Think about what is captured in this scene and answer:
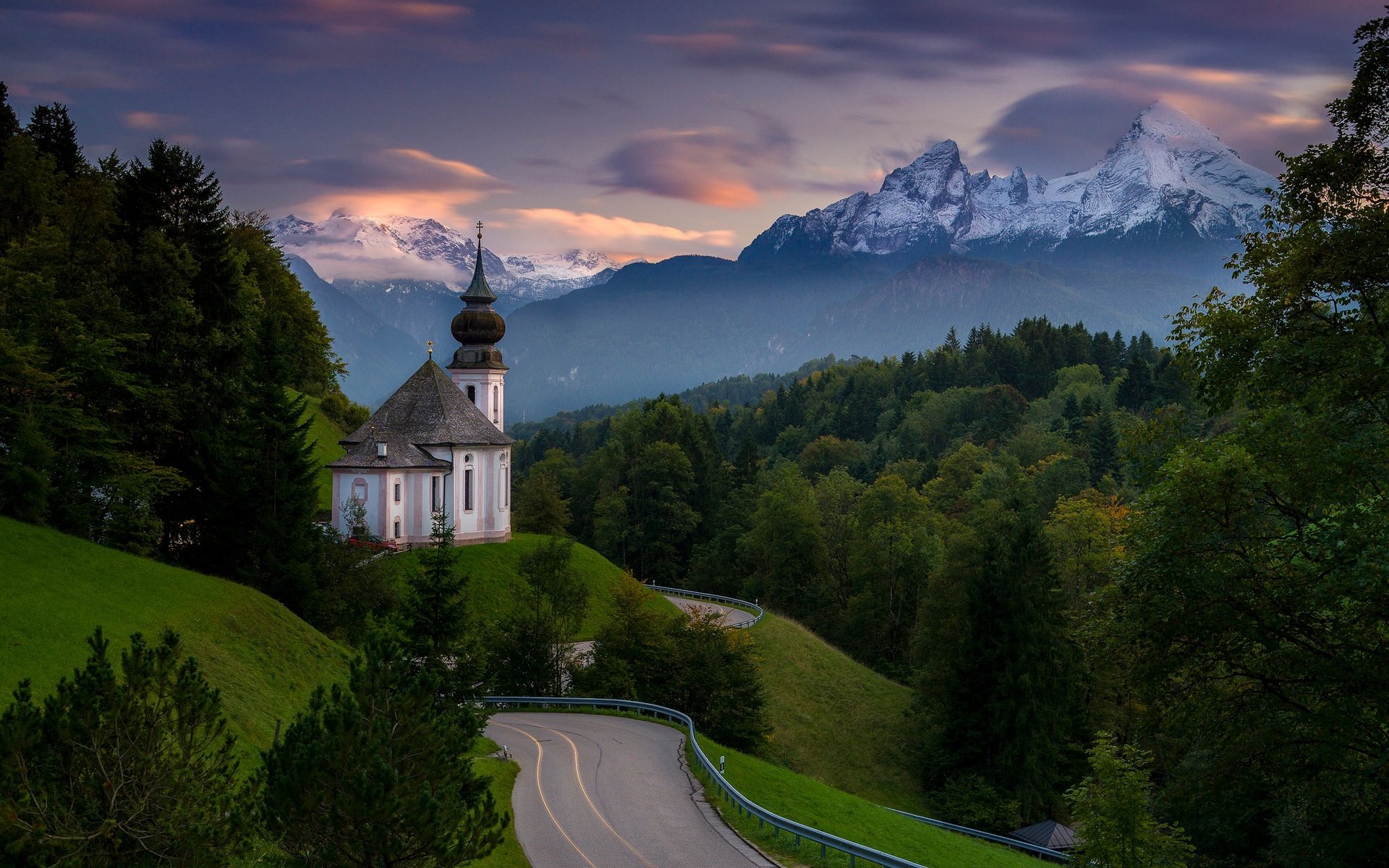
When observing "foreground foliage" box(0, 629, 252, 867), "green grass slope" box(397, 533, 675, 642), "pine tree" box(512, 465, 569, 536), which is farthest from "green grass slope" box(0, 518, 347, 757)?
"pine tree" box(512, 465, 569, 536)

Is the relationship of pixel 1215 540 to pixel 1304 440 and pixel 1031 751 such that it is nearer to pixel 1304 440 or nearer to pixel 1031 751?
pixel 1304 440

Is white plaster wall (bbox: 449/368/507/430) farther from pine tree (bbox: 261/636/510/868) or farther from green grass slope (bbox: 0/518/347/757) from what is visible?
pine tree (bbox: 261/636/510/868)

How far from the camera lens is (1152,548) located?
14359mm

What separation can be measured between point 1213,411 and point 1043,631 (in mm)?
30376

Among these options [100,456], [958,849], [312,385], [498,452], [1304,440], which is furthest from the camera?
[312,385]

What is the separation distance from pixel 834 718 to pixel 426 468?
24.7 meters

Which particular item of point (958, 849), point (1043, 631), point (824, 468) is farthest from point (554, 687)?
point (824, 468)

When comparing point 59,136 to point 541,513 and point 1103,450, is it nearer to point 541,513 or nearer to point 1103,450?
point 541,513

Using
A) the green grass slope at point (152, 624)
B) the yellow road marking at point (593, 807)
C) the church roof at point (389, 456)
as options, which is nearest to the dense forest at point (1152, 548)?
the yellow road marking at point (593, 807)

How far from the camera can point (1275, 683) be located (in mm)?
14305

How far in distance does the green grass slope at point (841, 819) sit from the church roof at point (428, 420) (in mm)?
30824

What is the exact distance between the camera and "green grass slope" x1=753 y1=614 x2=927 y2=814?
147ft

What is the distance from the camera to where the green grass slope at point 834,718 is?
44906mm

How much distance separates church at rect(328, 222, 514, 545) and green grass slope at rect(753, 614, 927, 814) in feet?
56.1
